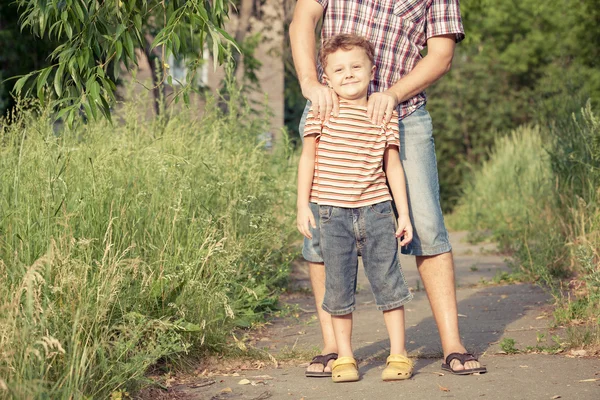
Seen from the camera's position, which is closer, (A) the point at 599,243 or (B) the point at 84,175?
(B) the point at 84,175

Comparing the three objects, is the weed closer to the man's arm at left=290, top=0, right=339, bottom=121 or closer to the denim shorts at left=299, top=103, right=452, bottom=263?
the denim shorts at left=299, top=103, right=452, bottom=263

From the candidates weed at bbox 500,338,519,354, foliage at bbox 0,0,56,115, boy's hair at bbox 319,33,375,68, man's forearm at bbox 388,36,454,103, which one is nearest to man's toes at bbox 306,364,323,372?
weed at bbox 500,338,519,354

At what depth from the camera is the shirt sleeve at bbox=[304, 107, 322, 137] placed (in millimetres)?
4363

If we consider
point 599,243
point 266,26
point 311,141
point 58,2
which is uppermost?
point 266,26

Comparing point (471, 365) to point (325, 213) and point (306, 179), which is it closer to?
point (325, 213)

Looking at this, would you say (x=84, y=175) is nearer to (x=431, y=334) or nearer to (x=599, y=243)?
(x=431, y=334)

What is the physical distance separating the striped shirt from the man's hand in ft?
0.11

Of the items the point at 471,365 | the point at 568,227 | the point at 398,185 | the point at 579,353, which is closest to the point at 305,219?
the point at 398,185

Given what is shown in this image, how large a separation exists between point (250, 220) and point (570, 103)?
4067mm

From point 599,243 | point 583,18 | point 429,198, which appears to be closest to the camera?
point 429,198

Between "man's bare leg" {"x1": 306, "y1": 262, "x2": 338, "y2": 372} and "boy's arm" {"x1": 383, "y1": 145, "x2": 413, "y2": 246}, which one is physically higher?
"boy's arm" {"x1": 383, "y1": 145, "x2": 413, "y2": 246}

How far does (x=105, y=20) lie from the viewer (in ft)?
15.2

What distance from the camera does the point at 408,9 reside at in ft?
15.2

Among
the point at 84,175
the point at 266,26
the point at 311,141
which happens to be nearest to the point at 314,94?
the point at 311,141
